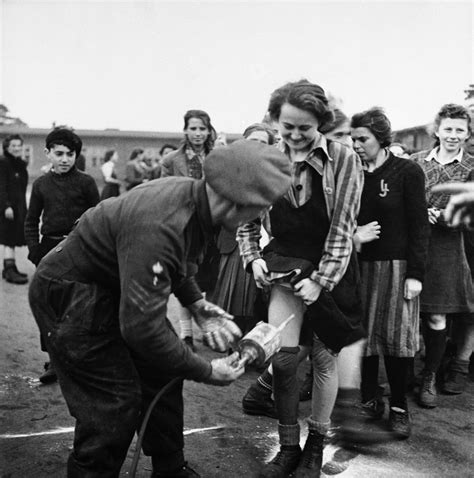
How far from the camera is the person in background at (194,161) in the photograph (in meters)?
4.46

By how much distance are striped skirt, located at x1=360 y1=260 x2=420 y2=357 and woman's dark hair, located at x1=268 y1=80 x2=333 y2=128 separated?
96 centimetres

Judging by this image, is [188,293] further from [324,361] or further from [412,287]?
[412,287]

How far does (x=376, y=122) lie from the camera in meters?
3.14

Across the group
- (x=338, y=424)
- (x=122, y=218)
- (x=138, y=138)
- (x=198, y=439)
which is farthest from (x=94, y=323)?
(x=138, y=138)

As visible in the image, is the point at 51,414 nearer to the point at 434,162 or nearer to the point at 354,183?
the point at 354,183

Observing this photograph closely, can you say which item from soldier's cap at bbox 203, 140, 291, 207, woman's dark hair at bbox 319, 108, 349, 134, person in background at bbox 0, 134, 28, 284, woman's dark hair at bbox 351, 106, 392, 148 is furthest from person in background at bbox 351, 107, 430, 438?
person in background at bbox 0, 134, 28, 284

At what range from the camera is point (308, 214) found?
2.68 m

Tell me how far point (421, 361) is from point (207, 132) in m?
2.45

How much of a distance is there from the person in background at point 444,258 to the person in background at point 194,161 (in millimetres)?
1575

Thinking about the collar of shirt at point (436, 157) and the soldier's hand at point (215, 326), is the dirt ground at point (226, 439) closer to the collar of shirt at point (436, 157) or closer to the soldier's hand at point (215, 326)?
the soldier's hand at point (215, 326)

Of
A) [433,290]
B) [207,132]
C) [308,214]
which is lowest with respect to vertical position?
[433,290]

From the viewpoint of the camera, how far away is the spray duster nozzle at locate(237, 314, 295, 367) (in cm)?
225

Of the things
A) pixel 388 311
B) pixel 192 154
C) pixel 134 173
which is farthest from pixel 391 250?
pixel 134 173

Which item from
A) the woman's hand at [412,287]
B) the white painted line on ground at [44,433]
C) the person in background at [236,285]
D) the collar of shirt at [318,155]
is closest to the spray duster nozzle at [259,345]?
the collar of shirt at [318,155]
